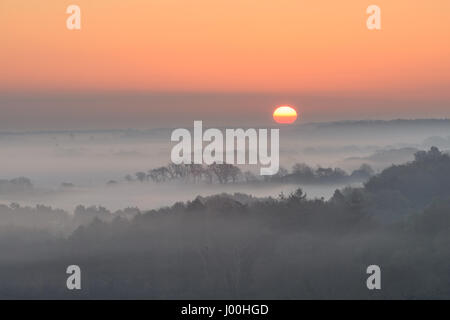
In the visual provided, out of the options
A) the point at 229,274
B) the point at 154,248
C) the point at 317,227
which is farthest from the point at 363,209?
the point at 154,248

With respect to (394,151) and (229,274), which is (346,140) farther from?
(229,274)

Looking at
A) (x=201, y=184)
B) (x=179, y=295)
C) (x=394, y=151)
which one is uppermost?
(x=394, y=151)

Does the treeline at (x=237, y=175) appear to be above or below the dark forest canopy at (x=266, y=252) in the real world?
above

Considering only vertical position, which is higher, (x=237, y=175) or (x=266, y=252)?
(x=237, y=175)

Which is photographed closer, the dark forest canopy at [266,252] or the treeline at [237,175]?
the dark forest canopy at [266,252]

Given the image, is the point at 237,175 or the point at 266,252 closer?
the point at 266,252

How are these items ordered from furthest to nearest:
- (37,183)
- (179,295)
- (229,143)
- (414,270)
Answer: (37,183)
(229,143)
(179,295)
(414,270)

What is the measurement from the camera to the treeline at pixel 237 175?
12743 centimetres

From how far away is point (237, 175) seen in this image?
442 feet

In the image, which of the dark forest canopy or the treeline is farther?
the treeline

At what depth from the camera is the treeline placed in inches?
5017

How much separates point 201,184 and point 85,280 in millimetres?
19423

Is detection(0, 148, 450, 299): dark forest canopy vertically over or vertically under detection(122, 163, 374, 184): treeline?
under

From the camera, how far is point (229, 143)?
119688mm
